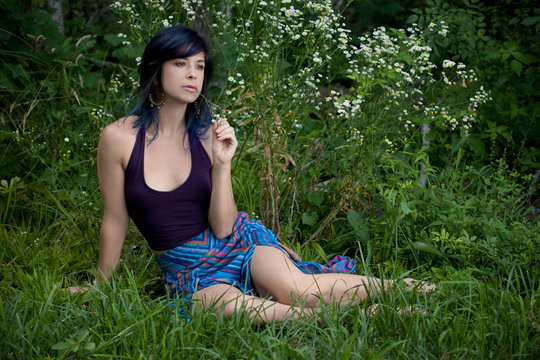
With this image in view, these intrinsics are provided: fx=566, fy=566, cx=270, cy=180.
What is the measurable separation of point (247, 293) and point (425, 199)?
1188 mm

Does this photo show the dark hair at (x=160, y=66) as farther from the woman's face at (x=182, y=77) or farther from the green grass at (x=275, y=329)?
the green grass at (x=275, y=329)

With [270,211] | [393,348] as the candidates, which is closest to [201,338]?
[393,348]

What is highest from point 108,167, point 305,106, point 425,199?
point 305,106

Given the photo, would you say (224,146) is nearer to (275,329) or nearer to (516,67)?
(275,329)

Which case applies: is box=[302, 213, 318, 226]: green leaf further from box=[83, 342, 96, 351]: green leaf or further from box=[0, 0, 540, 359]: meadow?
box=[83, 342, 96, 351]: green leaf

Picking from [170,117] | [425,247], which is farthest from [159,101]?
[425,247]

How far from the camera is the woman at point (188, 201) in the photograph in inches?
98.7

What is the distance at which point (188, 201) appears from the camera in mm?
2619

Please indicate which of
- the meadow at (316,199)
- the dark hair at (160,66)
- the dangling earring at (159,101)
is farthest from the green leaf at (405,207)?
the dangling earring at (159,101)

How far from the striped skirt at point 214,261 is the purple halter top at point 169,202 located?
2.3 inches

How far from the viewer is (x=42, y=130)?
3633mm

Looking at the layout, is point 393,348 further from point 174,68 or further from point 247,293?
point 174,68

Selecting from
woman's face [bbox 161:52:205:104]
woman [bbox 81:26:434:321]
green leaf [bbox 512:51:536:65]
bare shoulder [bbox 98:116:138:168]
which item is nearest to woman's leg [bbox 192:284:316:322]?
woman [bbox 81:26:434:321]

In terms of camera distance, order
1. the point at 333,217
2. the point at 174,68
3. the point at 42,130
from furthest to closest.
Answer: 1. the point at 42,130
2. the point at 333,217
3. the point at 174,68
